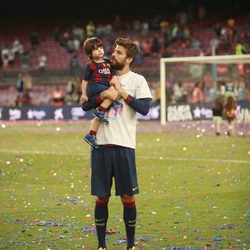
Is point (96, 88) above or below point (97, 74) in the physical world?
below

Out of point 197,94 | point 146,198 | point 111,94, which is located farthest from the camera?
point 197,94

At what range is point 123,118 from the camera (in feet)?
29.5

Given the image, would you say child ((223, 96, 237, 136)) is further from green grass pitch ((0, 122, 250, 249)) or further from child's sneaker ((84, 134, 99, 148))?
child's sneaker ((84, 134, 99, 148))

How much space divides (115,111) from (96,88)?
31 cm

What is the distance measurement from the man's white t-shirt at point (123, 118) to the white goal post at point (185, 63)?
24.5 m

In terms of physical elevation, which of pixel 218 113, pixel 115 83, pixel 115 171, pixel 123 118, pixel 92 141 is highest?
pixel 115 83

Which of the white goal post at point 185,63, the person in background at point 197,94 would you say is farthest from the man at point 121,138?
the person in background at point 197,94

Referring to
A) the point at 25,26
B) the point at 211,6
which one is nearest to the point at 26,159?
the point at 211,6

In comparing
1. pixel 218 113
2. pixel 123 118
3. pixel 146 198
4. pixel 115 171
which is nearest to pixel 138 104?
pixel 123 118

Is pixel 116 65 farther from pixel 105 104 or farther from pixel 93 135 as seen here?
pixel 93 135

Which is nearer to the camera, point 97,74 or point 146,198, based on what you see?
point 97,74

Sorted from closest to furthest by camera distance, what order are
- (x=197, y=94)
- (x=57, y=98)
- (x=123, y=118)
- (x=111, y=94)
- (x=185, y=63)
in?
(x=111, y=94)
(x=123, y=118)
(x=197, y=94)
(x=185, y=63)
(x=57, y=98)

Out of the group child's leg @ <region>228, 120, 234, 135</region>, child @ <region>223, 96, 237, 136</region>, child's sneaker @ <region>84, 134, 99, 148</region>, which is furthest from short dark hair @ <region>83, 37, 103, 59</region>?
child's leg @ <region>228, 120, 234, 135</region>

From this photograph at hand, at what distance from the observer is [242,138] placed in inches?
1130
